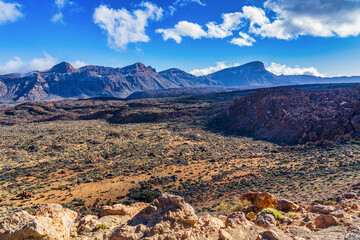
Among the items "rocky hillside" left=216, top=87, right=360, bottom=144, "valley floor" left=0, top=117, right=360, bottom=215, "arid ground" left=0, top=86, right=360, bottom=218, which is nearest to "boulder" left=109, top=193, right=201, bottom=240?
"valley floor" left=0, top=117, right=360, bottom=215

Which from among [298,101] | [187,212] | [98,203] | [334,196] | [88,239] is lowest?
[98,203]

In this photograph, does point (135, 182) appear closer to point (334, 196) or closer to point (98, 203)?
point (98, 203)

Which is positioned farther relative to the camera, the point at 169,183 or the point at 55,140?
the point at 55,140

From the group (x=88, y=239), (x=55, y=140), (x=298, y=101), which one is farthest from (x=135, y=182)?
(x=298, y=101)

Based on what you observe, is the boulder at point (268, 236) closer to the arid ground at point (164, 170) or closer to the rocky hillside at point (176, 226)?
the rocky hillside at point (176, 226)

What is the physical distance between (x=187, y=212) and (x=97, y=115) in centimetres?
5705

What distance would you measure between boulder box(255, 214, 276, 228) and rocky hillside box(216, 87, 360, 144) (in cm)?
2121

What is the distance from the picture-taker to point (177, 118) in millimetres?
47500

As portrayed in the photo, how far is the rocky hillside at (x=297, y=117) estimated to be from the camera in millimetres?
24219

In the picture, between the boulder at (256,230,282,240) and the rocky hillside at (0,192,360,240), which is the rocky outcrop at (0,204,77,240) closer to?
the rocky hillside at (0,192,360,240)

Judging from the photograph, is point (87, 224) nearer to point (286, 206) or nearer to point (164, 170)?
point (286, 206)

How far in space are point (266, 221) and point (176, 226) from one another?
2836 mm

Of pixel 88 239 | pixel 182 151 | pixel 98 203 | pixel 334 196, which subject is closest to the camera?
pixel 88 239

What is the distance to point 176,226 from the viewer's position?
219 inches
